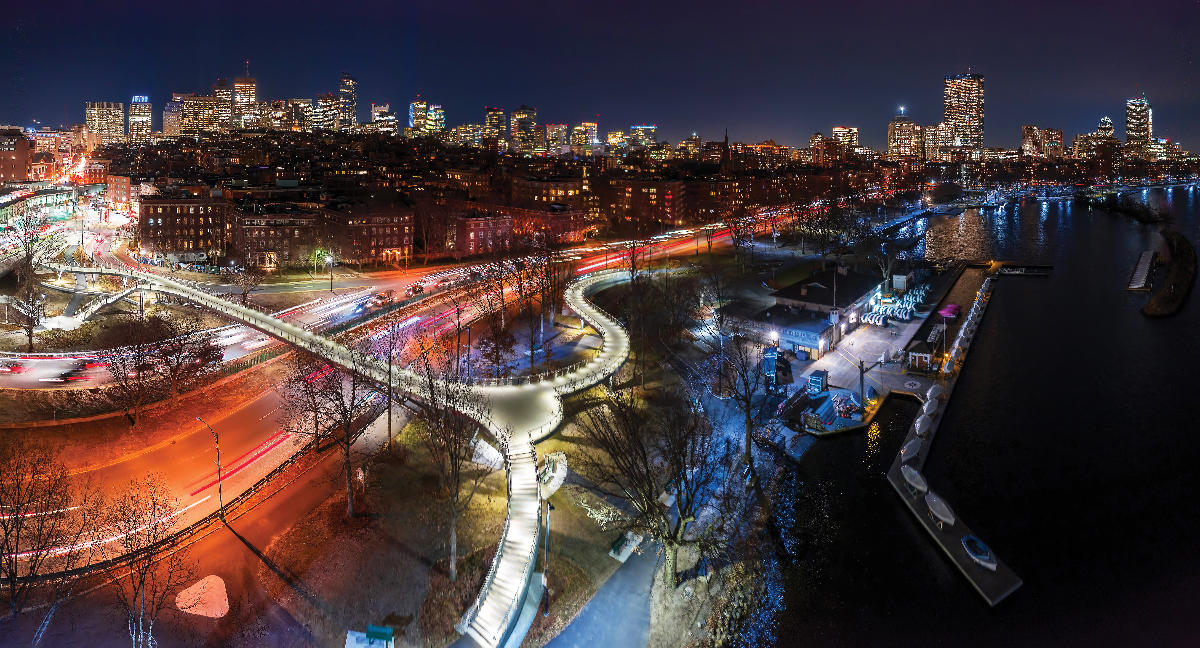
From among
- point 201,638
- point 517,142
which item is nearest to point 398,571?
point 201,638

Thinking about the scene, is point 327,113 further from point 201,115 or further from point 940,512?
point 940,512

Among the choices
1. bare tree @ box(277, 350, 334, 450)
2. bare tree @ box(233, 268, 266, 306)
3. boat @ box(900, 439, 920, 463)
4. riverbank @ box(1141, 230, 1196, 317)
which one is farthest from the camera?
bare tree @ box(233, 268, 266, 306)

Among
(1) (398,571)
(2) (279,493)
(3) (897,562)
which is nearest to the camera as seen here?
(1) (398,571)

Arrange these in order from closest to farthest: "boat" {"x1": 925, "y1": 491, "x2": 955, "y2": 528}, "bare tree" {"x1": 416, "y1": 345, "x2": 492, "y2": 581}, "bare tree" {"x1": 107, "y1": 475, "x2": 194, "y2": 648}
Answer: "bare tree" {"x1": 107, "y1": 475, "x2": 194, "y2": 648} < "bare tree" {"x1": 416, "y1": 345, "x2": 492, "y2": 581} < "boat" {"x1": 925, "y1": 491, "x2": 955, "y2": 528}

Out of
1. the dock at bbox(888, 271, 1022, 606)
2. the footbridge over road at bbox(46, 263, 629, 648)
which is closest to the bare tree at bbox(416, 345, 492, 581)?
the footbridge over road at bbox(46, 263, 629, 648)

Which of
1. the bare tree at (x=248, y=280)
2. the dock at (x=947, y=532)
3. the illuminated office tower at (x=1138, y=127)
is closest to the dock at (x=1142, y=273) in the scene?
the dock at (x=947, y=532)

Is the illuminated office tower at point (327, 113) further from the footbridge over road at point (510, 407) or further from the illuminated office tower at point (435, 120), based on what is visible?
the footbridge over road at point (510, 407)

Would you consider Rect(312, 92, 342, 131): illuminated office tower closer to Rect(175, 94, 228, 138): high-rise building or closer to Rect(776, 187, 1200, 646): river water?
Rect(175, 94, 228, 138): high-rise building

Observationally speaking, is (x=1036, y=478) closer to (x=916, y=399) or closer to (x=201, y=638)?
(x=916, y=399)
